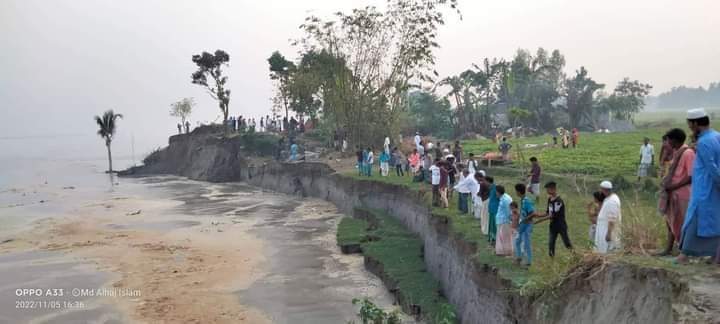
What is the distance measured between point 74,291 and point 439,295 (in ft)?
32.6

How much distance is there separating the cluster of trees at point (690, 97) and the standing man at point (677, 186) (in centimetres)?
15947

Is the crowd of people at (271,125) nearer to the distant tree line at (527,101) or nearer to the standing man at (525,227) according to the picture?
the distant tree line at (527,101)

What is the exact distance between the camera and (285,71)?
5231 cm

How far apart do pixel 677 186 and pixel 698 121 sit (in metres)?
1.00

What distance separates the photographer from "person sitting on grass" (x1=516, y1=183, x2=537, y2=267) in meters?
9.70

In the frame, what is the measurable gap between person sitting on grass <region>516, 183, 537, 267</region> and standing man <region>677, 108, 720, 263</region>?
137 inches

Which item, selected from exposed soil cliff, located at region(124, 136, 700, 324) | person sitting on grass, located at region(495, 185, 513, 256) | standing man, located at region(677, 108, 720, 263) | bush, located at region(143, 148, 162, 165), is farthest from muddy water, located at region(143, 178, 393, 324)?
bush, located at region(143, 148, 162, 165)

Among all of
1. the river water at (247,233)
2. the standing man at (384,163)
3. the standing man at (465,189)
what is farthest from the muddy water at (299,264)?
the standing man at (384,163)

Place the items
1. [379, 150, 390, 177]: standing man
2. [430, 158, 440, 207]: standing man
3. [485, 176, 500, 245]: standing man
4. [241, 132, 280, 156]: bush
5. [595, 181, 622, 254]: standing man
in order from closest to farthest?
1. [595, 181, 622, 254]: standing man
2. [485, 176, 500, 245]: standing man
3. [430, 158, 440, 207]: standing man
4. [379, 150, 390, 177]: standing man
5. [241, 132, 280, 156]: bush

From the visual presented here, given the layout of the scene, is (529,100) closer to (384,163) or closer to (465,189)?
(384,163)

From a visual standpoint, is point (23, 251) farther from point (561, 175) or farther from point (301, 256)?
point (561, 175)

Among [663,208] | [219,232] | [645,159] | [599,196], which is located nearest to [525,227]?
[599,196]

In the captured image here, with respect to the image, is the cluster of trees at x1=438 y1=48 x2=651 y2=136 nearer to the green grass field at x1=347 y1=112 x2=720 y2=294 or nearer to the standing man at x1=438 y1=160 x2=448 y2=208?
the green grass field at x1=347 y1=112 x2=720 y2=294

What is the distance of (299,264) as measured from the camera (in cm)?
1886
